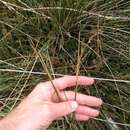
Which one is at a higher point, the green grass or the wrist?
the green grass

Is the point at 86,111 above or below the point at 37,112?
below

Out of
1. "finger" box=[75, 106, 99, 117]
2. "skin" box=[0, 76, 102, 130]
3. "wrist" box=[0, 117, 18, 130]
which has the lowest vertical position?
"finger" box=[75, 106, 99, 117]

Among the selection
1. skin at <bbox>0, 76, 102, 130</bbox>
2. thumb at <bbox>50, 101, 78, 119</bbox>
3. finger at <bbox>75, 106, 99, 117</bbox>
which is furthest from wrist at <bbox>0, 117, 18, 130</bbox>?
finger at <bbox>75, 106, 99, 117</bbox>

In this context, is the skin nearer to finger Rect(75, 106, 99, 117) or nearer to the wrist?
the wrist

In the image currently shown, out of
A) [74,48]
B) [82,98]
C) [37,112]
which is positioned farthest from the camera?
[74,48]

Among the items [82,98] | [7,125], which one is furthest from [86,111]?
[7,125]

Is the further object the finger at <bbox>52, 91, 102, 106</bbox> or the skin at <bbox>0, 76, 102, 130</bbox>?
the finger at <bbox>52, 91, 102, 106</bbox>

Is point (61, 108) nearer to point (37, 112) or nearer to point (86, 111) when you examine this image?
point (37, 112)

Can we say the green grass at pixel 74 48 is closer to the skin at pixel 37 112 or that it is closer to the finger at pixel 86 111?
the finger at pixel 86 111
